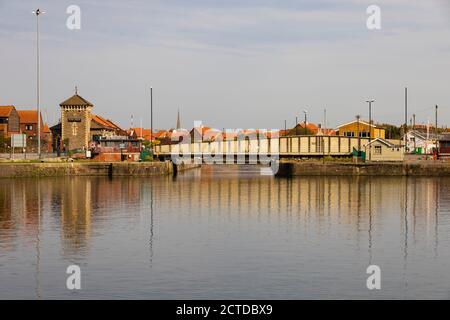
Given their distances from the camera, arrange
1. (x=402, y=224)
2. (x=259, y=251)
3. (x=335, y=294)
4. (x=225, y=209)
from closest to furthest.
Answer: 1. (x=335, y=294)
2. (x=259, y=251)
3. (x=402, y=224)
4. (x=225, y=209)

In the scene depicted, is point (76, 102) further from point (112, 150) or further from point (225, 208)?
point (225, 208)

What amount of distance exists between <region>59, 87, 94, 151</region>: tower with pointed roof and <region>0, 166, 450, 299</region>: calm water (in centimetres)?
8048

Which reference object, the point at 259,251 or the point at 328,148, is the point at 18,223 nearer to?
the point at 259,251

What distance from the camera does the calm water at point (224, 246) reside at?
26141 millimetres

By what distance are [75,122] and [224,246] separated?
370 ft

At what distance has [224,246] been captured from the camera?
3525cm

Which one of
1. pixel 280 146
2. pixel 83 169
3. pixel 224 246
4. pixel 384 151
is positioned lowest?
pixel 224 246

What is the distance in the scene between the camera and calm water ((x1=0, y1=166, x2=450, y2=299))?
85.8 feet

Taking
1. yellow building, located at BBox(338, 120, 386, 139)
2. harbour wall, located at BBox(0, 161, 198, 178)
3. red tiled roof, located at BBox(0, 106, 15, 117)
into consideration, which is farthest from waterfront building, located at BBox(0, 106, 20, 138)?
yellow building, located at BBox(338, 120, 386, 139)

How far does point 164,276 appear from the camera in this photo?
2791 centimetres

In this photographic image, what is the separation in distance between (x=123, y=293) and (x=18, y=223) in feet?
70.3

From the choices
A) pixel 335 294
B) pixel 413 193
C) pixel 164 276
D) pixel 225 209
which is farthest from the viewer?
pixel 413 193

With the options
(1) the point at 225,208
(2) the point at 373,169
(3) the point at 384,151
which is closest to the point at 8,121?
(3) the point at 384,151
